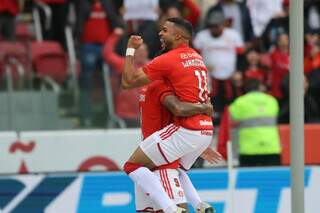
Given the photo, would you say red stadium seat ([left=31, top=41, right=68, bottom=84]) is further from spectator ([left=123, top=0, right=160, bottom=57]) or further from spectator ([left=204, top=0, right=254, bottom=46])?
spectator ([left=204, top=0, right=254, bottom=46])

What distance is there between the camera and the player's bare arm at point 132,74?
9.69 metres

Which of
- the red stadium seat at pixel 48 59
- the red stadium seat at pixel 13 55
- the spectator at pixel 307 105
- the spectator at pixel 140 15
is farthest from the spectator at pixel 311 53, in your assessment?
the red stadium seat at pixel 13 55

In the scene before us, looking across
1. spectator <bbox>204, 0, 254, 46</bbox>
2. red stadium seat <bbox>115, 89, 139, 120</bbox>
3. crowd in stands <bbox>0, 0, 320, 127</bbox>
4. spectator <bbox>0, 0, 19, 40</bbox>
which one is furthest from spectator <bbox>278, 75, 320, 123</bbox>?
spectator <bbox>0, 0, 19, 40</bbox>

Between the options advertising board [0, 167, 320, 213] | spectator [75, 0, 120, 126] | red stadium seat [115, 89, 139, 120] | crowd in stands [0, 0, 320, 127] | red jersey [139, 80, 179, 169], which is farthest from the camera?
spectator [75, 0, 120, 126]

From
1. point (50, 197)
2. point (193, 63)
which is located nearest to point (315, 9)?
point (50, 197)

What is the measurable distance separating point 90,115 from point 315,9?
15.9 feet

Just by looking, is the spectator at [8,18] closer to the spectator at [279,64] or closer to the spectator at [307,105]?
the spectator at [279,64]

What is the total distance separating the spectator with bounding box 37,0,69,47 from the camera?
19.2 m

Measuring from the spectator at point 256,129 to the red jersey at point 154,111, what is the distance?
4670 millimetres

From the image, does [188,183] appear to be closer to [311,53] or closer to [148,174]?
[148,174]

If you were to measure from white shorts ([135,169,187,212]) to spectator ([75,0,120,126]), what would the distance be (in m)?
7.58

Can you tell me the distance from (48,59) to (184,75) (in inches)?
333

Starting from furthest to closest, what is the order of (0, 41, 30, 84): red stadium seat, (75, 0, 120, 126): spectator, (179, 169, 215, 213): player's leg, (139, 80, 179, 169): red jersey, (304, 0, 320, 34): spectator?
(304, 0, 320, 34): spectator, (75, 0, 120, 126): spectator, (0, 41, 30, 84): red stadium seat, (179, 169, 215, 213): player's leg, (139, 80, 179, 169): red jersey

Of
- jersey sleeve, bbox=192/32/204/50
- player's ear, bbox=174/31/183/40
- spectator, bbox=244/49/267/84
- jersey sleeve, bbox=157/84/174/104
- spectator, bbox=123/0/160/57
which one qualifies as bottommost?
spectator, bbox=244/49/267/84
